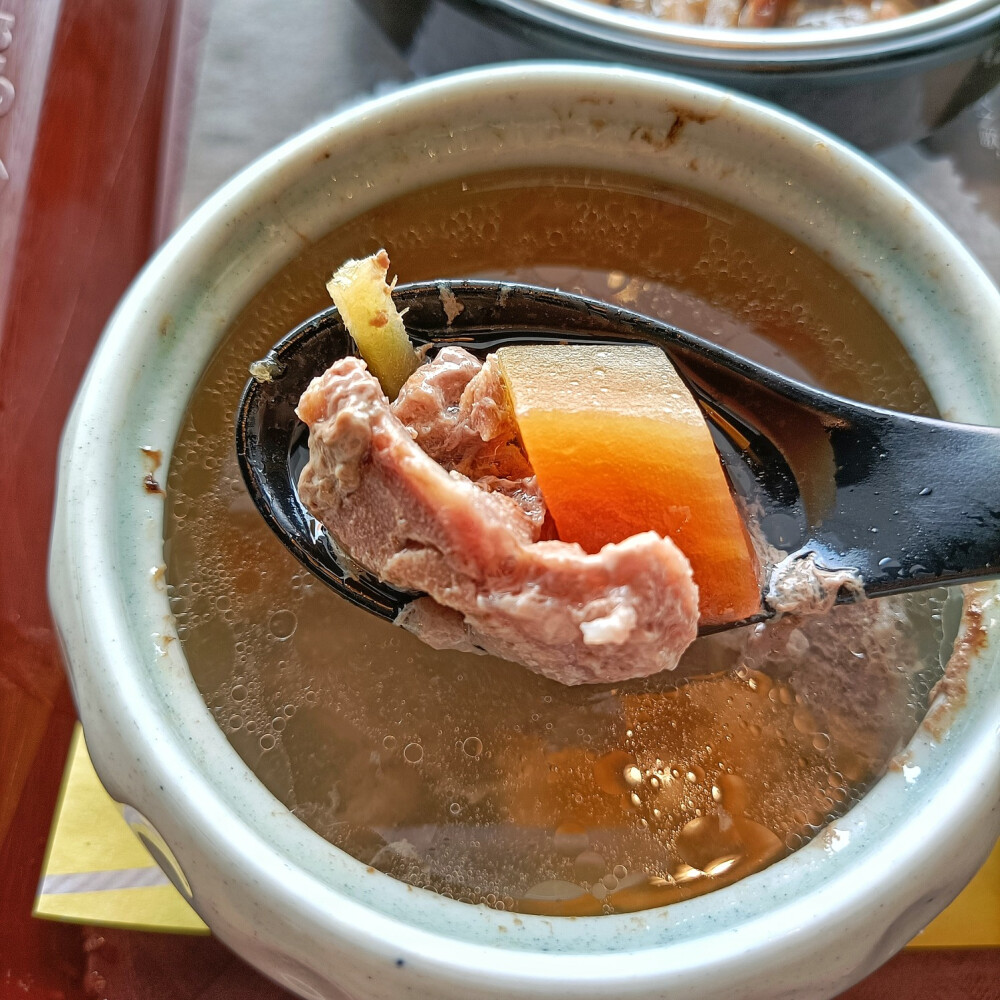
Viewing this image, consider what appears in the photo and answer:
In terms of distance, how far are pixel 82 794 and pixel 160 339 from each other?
482mm

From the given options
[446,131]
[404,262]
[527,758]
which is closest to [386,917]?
[527,758]

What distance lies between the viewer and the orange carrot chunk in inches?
23.0

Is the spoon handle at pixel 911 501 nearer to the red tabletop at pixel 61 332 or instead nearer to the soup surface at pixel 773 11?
the red tabletop at pixel 61 332

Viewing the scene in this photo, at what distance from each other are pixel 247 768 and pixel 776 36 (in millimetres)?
905

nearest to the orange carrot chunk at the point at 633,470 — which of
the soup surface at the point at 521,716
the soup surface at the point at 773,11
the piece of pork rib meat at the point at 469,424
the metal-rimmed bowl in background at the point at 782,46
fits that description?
the piece of pork rib meat at the point at 469,424

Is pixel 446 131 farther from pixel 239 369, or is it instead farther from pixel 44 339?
pixel 44 339

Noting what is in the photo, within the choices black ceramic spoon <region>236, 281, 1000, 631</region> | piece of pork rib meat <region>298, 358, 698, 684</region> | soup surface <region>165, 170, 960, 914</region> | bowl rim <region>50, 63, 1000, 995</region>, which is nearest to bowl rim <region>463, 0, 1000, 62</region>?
bowl rim <region>50, 63, 1000, 995</region>

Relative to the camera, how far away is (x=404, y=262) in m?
0.79

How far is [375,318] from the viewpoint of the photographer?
652mm

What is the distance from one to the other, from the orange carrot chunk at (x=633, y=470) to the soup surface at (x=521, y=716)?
13cm

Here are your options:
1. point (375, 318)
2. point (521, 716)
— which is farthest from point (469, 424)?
point (521, 716)

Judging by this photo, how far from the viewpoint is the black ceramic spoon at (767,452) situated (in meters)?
0.59

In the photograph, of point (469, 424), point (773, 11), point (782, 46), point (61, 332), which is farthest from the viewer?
point (773, 11)

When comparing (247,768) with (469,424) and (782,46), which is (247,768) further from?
(782,46)
